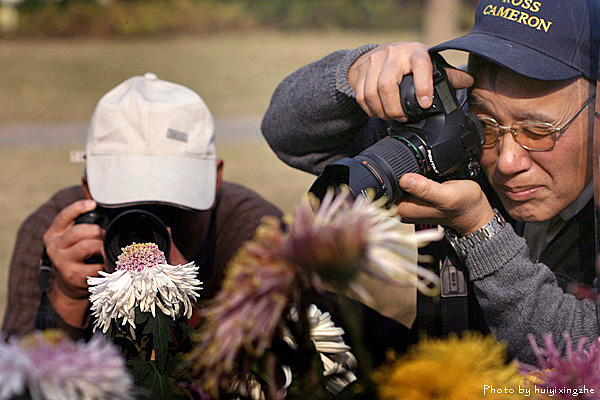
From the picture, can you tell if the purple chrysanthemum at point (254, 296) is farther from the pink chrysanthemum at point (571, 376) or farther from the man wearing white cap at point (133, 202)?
the man wearing white cap at point (133, 202)

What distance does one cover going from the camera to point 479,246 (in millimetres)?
997

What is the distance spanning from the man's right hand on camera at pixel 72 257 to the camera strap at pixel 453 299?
0.62 m

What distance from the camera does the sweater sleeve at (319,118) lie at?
1.37 metres

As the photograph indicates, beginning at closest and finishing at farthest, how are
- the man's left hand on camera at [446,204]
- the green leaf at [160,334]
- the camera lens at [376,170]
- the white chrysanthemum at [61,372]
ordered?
the white chrysanthemum at [61,372] < the green leaf at [160,334] < the camera lens at [376,170] < the man's left hand on camera at [446,204]

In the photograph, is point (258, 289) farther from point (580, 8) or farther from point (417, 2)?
point (417, 2)

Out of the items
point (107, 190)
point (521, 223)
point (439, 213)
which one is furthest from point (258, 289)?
point (107, 190)

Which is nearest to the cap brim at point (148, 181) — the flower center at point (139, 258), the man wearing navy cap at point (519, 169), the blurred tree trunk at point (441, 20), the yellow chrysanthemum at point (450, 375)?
the man wearing navy cap at point (519, 169)

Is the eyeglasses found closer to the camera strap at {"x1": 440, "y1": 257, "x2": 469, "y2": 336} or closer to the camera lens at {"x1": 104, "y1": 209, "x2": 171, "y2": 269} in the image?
the camera strap at {"x1": 440, "y1": 257, "x2": 469, "y2": 336}

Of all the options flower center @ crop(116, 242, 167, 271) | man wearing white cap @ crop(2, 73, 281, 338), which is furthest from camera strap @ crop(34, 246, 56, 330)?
flower center @ crop(116, 242, 167, 271)

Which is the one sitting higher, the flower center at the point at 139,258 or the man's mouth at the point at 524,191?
the flower center at the point at 139,258

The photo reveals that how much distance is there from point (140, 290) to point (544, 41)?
837mm

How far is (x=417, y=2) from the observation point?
1449cm

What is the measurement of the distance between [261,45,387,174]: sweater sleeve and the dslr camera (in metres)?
0.24

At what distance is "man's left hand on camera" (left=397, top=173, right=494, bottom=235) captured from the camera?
0.98 m
